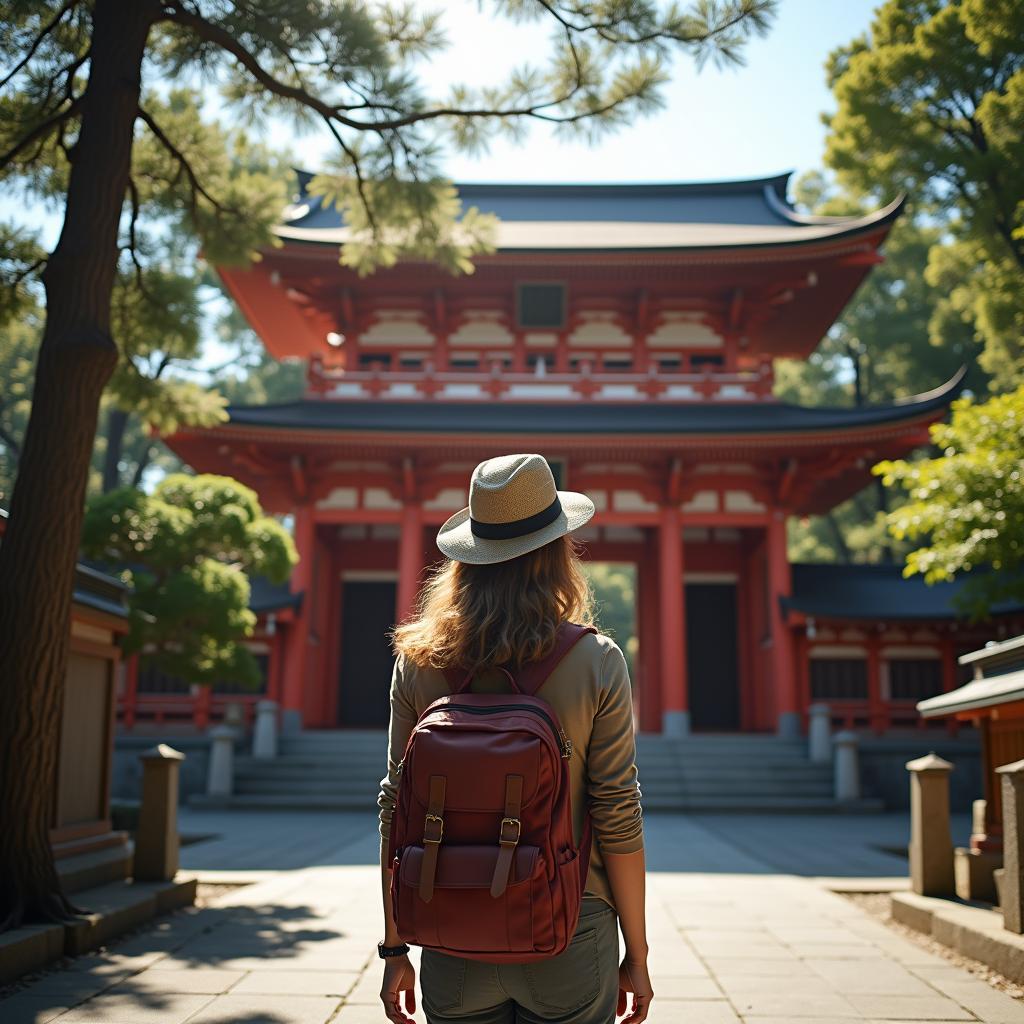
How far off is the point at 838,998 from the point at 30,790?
→ 3981 mm

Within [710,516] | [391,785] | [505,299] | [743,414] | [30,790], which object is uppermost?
[505,299]

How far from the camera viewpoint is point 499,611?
2.00 m

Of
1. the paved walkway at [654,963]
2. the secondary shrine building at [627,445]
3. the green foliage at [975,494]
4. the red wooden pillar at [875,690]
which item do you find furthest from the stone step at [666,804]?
the green foliage at [975,494]

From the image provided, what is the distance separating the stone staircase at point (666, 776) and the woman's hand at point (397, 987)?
11.1 m

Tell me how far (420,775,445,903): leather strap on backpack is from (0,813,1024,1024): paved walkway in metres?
2.51

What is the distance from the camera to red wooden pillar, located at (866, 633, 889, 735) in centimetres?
1555

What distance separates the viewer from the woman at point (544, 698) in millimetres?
1867

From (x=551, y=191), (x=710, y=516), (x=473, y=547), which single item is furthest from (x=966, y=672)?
(x=473, y=547)

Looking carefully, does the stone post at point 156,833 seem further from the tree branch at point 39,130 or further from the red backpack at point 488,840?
the red backpack at point 488,840

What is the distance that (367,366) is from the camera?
18.2 meters

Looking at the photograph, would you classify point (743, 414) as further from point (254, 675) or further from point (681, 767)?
point (254, 675)

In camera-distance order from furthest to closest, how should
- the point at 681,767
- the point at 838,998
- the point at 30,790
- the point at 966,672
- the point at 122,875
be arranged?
1. the point at 966,672
2. the point at 681,767
3. the point at 122,875
4. the point at 30,790
5. the point at 838,998

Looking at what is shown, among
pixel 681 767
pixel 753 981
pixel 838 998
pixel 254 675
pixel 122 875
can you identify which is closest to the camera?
pixel 838 998


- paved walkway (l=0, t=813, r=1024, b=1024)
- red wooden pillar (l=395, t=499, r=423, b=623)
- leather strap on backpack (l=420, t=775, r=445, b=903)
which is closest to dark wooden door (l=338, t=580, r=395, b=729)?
red wooden pillar (l=395, t=499, r=423, b=623)
